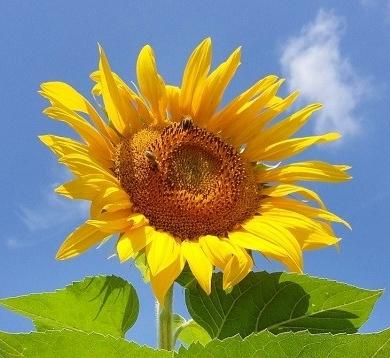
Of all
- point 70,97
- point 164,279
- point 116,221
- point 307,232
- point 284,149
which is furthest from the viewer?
point 284,149

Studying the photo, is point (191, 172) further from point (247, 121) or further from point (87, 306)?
point (87, 306)

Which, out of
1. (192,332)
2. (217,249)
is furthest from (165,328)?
(192,332)

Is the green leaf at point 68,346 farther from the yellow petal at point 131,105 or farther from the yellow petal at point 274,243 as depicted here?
the yellow petal at point 131,105

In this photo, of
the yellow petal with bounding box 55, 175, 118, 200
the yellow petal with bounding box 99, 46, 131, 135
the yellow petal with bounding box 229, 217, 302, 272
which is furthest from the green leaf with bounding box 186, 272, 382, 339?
the yellow petal with bounding box 99, 46, 131, 135

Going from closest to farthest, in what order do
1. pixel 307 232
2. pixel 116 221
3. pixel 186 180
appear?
pixel 116 221, pixel 307 232, pixel 186 180

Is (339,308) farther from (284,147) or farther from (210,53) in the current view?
(210,53)

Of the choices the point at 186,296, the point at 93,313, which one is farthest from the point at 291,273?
the point at 93,313
